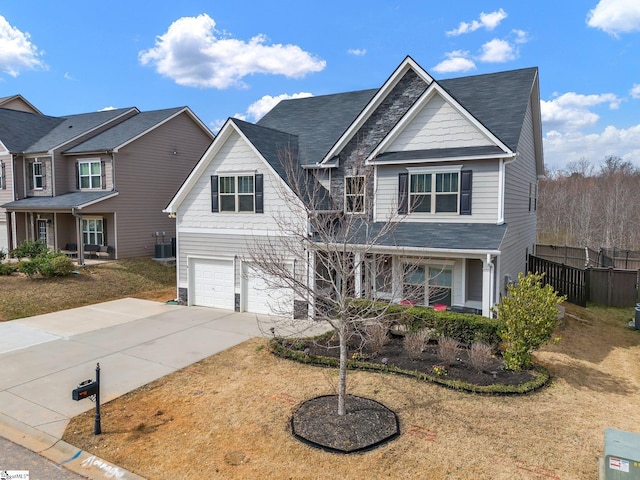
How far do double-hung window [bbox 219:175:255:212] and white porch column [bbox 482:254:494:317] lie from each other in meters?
8.19

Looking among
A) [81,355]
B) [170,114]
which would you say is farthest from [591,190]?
[81,355]

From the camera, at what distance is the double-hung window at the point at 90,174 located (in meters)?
24.2

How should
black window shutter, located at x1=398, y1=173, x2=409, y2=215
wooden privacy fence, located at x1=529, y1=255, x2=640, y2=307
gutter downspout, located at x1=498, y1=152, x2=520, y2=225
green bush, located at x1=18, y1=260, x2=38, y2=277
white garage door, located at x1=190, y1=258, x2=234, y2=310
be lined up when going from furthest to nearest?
1. green bush, located at x1=18, y1=260, x2=38, y2=277
2. wooden privacy fence, located at x1=529, y1=255, x2=640, y2=307
3. white garage door, located at x1=190, y1=258, x2=234, y2=310
4. black window shutter, located at x1=398, y1=173, x2=409, y2=215
5. gutter downspout, located at x1=498, y1=152, x2=520, y2=225

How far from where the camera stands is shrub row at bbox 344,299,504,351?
34.0 ft

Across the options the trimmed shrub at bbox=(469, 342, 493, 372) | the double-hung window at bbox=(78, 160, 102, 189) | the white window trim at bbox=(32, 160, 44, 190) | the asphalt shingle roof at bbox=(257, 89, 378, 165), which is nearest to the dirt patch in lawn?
the trimmed shrub at bbox=(469, 342, 493, 372)

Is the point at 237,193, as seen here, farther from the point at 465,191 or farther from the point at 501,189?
the point at 501,189

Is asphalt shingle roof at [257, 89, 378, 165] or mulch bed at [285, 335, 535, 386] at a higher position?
asphalt shingle roof at [257, 89, 378, 165]

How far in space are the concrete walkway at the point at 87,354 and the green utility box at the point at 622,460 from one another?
6417 mm

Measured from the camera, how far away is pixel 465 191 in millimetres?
13211

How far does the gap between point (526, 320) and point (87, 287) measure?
1758cm

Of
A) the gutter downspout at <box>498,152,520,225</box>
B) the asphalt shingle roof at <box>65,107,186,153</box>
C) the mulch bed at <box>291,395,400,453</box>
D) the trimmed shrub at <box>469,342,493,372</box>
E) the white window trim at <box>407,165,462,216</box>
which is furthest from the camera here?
the asphalt shingle roof at <box>65,107,186,153</box>

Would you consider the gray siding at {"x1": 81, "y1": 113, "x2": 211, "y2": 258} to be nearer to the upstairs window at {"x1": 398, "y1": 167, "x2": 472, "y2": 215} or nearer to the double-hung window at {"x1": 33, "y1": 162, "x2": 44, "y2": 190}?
the double-hung window at {"x1": 33, "y1": 162, "x2": 44, "y2": 190}

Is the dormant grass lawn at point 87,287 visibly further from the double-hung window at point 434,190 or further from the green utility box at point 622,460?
the green utility box at point 622,460

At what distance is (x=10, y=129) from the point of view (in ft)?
90.0
